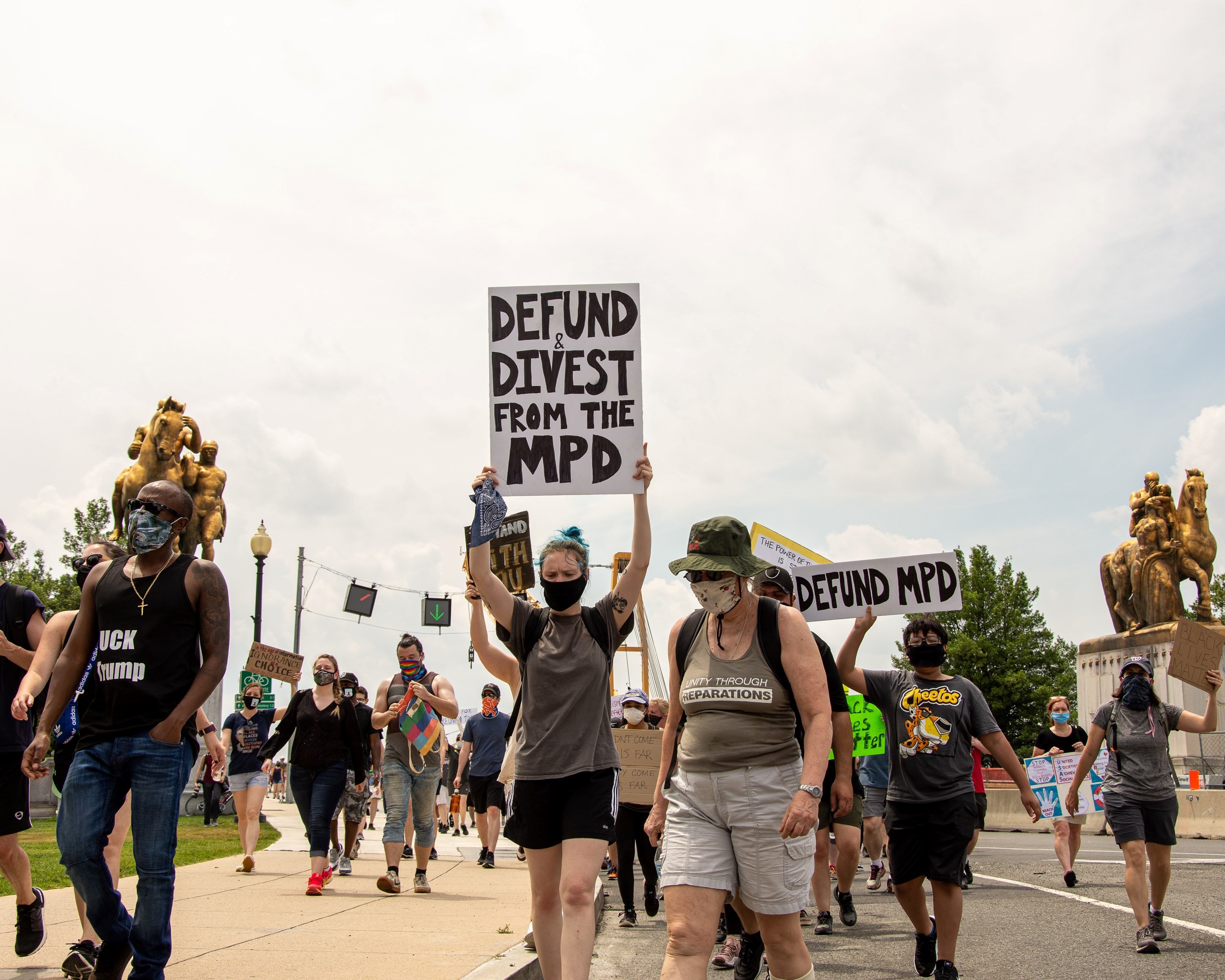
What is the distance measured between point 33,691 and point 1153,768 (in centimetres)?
676

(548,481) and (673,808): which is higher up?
(548,481)

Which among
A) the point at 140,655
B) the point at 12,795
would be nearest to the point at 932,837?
the point at 140,655

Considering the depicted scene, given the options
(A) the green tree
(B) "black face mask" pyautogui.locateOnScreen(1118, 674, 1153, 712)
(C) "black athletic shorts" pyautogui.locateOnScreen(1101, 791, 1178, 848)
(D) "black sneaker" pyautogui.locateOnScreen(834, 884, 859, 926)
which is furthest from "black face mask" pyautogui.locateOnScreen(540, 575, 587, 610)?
(A) the green tree

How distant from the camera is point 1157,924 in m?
7.74

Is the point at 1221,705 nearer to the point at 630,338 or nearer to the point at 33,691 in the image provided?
the point at 630,338

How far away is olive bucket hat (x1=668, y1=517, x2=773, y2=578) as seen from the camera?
4.73 m

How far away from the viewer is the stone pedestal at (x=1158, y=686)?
25.0 m

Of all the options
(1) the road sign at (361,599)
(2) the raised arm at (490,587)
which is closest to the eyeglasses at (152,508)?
(2) the raised arm at (490,587)

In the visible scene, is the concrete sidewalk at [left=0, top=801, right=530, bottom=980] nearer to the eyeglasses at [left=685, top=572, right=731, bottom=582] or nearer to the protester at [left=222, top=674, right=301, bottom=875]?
the protester at [left=222, top=674, right=301, bottom=875]

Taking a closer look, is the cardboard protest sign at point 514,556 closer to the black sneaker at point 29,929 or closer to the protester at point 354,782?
the protester at point 354,782

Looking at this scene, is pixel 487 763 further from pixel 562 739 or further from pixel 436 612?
pixel 436 612

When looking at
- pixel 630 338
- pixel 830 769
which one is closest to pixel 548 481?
pixel 630 338

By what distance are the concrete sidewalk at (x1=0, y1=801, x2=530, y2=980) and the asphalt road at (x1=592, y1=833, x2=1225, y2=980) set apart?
0.84 m

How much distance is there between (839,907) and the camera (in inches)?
380
